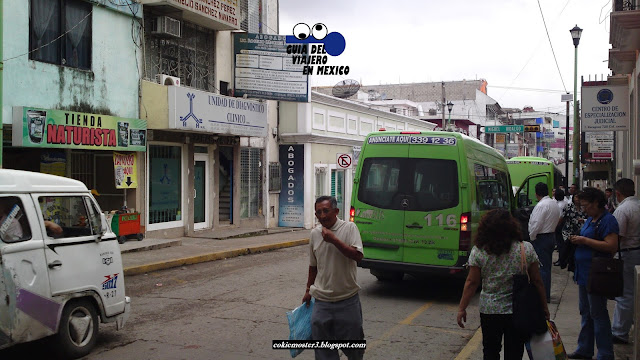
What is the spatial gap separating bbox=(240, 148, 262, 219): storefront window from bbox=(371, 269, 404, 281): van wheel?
37.5ft

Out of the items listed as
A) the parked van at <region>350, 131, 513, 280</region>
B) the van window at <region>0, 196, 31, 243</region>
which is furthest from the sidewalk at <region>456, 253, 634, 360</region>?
the van window at <region>0, 196, 31, 243</region>

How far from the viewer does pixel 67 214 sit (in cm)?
673

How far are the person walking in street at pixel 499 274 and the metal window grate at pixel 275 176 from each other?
1936cm

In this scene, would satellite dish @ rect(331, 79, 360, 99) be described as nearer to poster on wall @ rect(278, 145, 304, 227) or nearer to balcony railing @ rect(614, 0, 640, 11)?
poster on wall @ rect(278, 145, 304, 227)

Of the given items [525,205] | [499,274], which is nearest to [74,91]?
[499,274]

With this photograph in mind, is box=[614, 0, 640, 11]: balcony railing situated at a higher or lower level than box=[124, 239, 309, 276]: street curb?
higher

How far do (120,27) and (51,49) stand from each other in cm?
250

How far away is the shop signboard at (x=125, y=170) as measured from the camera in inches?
628

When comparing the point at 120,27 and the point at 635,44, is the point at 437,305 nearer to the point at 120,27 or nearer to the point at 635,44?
the point at 635,44

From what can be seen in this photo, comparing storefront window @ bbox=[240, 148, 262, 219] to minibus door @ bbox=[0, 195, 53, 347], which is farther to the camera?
storefront window @ bbox=[240, 148, 262, 219]

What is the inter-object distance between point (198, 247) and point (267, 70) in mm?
6917

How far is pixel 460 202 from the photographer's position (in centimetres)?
980

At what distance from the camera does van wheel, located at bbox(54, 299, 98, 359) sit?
20.8ft

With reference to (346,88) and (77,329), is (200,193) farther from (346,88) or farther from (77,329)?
(346,88)
